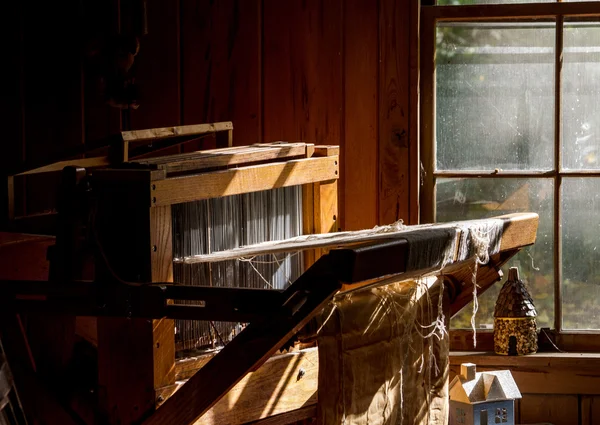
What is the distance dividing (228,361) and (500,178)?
1426 mm

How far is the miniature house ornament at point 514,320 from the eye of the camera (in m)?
2.68

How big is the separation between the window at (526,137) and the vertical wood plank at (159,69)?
0.70 meters

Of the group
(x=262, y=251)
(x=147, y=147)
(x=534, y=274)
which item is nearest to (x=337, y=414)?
(x=262, y=251)

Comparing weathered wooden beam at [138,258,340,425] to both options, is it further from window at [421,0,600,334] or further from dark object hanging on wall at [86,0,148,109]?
window at [421,0,600,334]

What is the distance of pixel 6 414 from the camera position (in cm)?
180

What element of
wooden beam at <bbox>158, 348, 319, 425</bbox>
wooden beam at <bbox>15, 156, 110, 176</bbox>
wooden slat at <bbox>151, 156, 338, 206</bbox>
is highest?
wooden beam at <bbox>15, 156, 110, 176</bbox>

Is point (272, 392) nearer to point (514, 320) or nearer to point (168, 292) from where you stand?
point (168, 292)

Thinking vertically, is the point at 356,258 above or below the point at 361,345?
above

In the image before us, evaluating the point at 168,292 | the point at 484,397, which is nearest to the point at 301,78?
the point at 484,397

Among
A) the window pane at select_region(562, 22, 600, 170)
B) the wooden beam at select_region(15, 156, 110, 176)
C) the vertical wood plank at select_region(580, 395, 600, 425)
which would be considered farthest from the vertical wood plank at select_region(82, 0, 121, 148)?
the vertical wood plank at select_region(580, 395, 600, 425)

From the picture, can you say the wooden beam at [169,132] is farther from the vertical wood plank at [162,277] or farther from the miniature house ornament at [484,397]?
the miniature house ornament at [484,397]

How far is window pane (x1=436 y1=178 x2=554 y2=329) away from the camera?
Result: 2791 mm

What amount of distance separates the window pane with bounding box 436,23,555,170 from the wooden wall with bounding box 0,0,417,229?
13 cm

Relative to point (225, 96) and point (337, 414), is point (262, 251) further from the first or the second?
point (225, 96)
